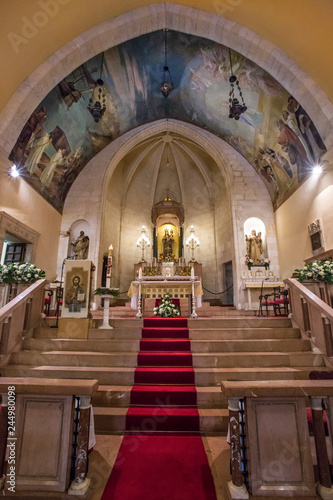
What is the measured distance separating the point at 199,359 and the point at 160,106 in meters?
11.6

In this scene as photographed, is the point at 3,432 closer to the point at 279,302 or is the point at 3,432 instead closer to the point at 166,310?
the point at 166,310

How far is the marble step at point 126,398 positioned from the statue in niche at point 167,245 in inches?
381

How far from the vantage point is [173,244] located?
13.9m

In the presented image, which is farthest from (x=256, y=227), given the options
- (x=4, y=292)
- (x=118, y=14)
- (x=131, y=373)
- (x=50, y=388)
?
(x=50, y=388)

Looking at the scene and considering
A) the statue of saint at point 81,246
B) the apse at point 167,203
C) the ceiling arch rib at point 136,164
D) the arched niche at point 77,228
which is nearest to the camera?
the statue of saint at point 81,246

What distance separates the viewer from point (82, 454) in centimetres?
219

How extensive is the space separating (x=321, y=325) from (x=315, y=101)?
20.3 ft

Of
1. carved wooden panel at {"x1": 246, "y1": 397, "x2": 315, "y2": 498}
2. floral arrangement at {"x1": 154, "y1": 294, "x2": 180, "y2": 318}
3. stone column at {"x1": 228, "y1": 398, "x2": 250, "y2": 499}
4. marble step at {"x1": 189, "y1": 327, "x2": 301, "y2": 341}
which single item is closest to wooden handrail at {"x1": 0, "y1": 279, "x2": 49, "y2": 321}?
floral arrangement at {"x1": 154, "y1": 294, "x2": 180, "y2": 318}

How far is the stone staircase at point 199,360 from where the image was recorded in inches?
137

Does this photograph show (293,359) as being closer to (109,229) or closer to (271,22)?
(271,22)

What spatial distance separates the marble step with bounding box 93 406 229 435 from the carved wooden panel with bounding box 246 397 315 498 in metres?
1.11

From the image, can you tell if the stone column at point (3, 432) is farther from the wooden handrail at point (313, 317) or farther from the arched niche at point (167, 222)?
the arched niche at point (167, 222)

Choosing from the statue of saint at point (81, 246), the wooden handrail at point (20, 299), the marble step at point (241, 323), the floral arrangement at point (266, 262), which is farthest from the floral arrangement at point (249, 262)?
the wooden handrail at point (20, 299)

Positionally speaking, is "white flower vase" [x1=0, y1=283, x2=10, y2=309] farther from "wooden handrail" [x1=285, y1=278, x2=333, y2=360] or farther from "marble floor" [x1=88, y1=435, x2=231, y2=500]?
"wooden handrail" [x1=285, y1=278, x2=333, y2=360]
